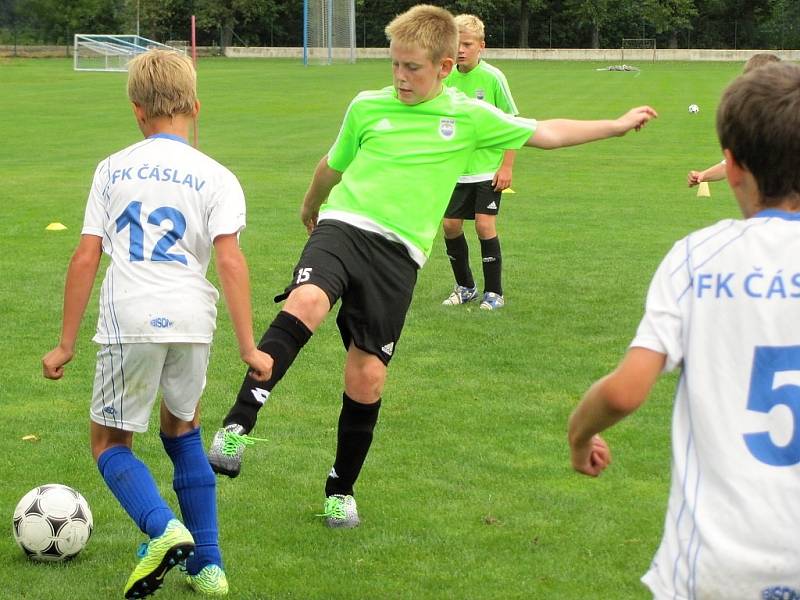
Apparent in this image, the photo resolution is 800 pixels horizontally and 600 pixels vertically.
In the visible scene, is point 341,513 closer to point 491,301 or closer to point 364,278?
point 364,278

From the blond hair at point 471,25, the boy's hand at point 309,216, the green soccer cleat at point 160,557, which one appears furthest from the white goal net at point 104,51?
the green soccer cleat at point 160,557

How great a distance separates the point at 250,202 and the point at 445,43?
10.0m

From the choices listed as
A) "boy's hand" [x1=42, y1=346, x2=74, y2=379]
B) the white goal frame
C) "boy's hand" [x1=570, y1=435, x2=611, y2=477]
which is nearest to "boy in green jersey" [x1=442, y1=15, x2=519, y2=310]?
"boy's hand" [x1=42, y1=346, x2=74, y2=379]

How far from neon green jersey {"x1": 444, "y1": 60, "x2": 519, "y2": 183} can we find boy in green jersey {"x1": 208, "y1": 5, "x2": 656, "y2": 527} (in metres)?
3.92

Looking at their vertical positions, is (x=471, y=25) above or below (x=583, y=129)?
above

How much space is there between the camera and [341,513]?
198 inches

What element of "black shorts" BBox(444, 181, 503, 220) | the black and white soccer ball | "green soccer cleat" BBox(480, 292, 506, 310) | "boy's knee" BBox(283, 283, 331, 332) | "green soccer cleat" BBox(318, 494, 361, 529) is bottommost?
"green soccer cleat" BBox(480, 292, 506, 310)

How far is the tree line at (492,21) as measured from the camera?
75.4 meters

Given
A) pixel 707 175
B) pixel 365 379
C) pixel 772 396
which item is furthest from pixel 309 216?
pixel 772 396

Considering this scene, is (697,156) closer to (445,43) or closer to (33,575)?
(445,43)

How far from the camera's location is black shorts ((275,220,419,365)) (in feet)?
15.9

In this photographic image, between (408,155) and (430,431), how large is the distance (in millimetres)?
1823

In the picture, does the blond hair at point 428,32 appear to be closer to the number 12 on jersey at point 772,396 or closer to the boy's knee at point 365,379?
the boy's knee at point 365,379

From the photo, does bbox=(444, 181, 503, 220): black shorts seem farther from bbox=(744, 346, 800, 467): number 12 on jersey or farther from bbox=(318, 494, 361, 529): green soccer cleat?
bbox=(744, 346, 800, 467): number 12 on jersey
